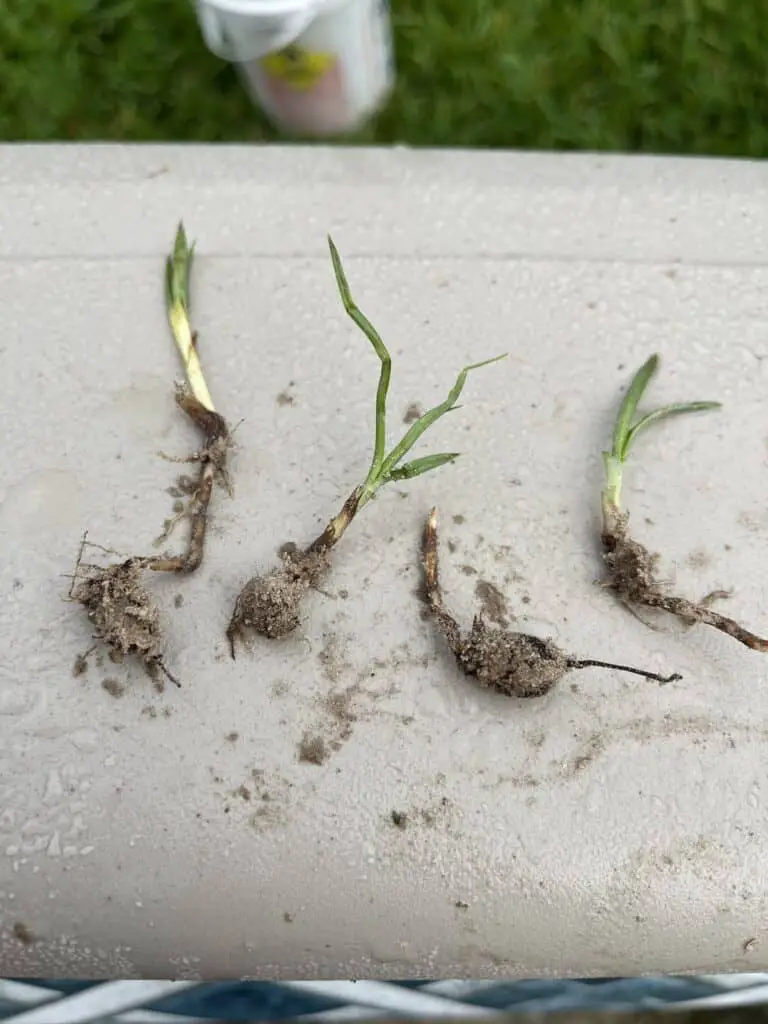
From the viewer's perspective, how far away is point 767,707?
2.88 feet

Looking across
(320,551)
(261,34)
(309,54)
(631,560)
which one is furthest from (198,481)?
(309,54)

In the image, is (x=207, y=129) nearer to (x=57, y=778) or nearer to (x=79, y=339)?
(x=79, y=339)

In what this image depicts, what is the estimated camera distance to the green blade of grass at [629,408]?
3.06 feet

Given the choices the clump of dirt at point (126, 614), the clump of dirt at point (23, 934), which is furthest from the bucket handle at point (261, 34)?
the clump of dirt at point (23, 934)

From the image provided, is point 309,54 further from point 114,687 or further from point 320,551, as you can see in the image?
point 114,687

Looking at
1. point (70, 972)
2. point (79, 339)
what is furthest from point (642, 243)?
point (70, 972)

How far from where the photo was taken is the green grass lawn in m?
1.72

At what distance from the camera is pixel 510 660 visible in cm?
83

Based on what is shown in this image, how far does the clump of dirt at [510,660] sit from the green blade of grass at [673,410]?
0.23 meters

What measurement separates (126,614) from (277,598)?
5.5 inches

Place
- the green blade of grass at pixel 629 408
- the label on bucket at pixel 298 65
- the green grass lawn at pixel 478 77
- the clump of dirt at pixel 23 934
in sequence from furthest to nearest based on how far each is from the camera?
the green grass lawn at pixel 478 77, the label on bucket at pixel 298 65, the green blade of grass at pixel 629 408, the clump of dirt at pixel 23 934

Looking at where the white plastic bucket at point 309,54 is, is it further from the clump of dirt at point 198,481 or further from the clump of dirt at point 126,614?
the clump of dirt at point 126,614

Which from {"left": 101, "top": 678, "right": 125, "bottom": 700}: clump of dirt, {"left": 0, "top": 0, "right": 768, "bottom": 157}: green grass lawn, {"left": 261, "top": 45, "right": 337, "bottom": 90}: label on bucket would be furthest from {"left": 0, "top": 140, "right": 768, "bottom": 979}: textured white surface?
{"left": 0, "top": 0, "right": 768, "bottom": 157}: green grass lawn

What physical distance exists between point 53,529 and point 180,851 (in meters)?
0.34
